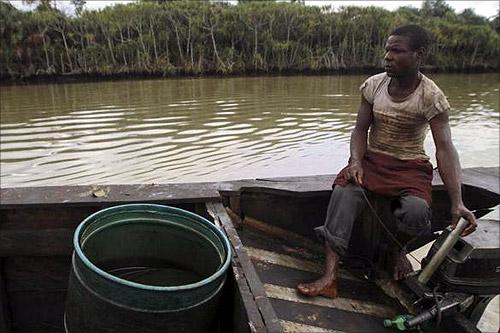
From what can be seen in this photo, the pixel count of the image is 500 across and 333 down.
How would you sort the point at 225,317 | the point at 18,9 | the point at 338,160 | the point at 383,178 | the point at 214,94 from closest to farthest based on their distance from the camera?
the point at 225,317, the point at 383,178, the point at 338,160, the point at 214,94, the point at 18,9

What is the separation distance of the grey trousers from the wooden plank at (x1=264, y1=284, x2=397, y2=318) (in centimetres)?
27

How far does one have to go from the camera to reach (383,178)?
2486 millimetres

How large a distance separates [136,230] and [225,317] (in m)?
0.59

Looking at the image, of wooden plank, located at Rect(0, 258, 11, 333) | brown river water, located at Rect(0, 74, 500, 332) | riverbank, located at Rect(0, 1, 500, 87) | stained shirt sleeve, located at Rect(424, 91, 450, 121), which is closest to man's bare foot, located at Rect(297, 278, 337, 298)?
stained shirt sleeve, located at Rect(424, 91, 450, 121)

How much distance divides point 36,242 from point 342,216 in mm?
1654

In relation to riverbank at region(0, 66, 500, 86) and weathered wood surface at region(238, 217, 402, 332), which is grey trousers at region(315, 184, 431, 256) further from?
riverbank at region(0, 66, 500, 86)

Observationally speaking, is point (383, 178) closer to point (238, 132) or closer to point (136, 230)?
point (136, 230)

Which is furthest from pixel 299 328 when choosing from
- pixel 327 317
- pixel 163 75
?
pixel 163 75

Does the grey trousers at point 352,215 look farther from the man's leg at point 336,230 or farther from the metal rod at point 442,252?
the metal rod at point 442,252

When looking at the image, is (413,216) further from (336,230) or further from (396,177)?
(336,230)

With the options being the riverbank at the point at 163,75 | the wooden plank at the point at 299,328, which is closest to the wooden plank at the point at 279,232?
the wooden plank at the point at 299,328

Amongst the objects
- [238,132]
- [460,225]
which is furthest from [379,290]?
[238,132]

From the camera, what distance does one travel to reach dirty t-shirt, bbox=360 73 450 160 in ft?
7.79

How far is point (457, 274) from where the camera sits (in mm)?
2318
